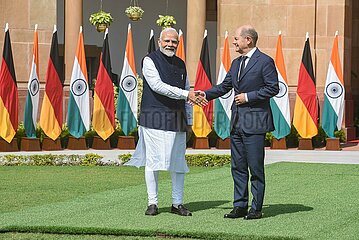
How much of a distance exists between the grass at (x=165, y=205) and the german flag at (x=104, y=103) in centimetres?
524

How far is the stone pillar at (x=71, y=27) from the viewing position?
25.3 meters

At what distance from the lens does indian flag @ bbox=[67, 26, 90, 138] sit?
2305cm

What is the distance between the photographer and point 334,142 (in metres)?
23.7

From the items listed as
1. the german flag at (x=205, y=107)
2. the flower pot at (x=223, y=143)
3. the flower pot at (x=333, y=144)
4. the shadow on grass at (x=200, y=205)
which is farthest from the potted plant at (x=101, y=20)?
the shadow on grass at (x=200, y=205)

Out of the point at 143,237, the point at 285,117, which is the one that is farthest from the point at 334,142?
the point at 143,237

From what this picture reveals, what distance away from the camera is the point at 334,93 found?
930 inches

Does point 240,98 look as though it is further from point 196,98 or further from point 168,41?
point 168,41

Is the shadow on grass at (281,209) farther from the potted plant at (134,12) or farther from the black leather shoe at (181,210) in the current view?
the potted plant at (134,12)

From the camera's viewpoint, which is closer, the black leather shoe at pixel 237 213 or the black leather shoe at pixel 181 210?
the black leather shoe at pixel 237 213

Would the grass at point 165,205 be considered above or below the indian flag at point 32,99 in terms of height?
below

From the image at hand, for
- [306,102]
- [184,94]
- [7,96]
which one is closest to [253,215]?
[184,94]

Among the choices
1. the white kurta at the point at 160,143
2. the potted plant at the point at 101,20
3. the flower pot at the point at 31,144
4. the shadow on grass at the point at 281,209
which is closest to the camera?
the white kurta at the point at 160,143

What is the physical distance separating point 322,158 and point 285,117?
297 centimetres

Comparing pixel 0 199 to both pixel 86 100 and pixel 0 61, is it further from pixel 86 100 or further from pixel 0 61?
pixel 0 61
